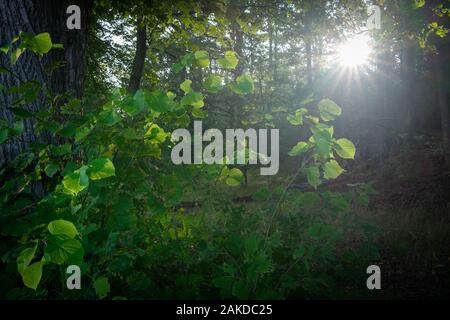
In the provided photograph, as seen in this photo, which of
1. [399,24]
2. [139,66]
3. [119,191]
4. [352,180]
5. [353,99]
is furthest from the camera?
[353,99]

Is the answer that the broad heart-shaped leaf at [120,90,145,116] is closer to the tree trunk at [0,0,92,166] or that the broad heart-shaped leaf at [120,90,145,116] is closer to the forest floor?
the tree trunk at [0,0,92,166]

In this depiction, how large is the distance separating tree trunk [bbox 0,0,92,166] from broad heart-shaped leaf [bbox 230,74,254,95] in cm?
152

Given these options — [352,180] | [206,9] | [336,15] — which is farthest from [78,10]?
[352,180]

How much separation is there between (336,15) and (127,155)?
5635 mm

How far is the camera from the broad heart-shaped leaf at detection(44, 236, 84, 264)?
3.65ft

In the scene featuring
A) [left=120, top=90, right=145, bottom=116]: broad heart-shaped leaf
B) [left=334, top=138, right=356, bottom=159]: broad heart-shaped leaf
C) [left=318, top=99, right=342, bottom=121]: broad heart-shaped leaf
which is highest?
[left=318, top=99, right=342, bottom=121]: broad heart-shaped leaf

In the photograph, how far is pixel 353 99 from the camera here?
18406 mm

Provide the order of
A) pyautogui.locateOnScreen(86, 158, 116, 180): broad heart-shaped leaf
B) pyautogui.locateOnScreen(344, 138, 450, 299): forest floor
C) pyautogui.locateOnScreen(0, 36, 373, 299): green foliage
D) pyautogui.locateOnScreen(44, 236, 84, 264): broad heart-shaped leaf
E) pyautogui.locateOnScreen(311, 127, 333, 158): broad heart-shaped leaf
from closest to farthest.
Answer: pyautogui.locateOnScreen(44, 236, 84, 264): broad heart-shaped leaf < pyautogui.locateOnScreen(86, 158, 116, 180): broad heart-shaped leaf < pyautogui.locateOnScreen(0, 36, 373, 299): green foliage < pyautogui.locateOnScreen(311, 127, 333, 158): broad heart-shaped leaf < pyautogui.locateOnScreen(344, 138, 450, 299): forest floor

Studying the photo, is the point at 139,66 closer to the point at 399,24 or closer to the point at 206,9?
the point at 206,9

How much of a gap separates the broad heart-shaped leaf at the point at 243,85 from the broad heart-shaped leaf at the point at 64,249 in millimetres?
1051

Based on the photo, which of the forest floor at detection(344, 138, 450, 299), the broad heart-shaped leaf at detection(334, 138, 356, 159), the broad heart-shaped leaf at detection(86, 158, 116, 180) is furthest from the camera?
the forest floor at detection(344, 138, 450, 299)

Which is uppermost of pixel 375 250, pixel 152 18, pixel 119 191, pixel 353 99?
pixel 353 99

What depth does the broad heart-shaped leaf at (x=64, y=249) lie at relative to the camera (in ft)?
3.65

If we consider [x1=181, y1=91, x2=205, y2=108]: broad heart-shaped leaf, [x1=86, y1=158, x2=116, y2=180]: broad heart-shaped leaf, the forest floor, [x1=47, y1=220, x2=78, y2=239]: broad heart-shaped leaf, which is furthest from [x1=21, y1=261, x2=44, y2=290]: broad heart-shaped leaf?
the forest floor
